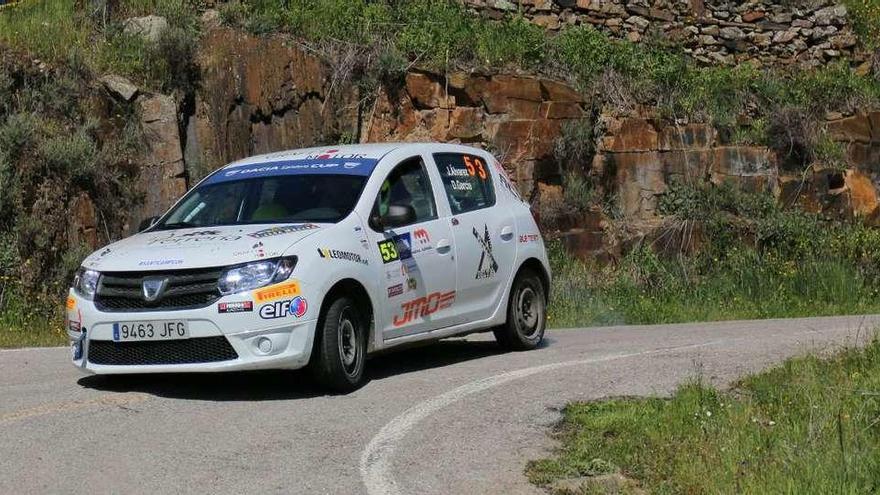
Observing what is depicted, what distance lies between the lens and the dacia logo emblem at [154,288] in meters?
9.14

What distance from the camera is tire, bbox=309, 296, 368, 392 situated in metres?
9.36

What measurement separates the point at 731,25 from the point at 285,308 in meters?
19.9

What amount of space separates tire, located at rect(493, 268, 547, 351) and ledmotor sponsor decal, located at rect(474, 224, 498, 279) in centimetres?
46

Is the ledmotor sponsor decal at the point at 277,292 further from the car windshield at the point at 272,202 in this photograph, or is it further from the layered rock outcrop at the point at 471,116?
the layered rock outcrop at the point at 471,116

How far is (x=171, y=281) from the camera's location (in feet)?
30.0

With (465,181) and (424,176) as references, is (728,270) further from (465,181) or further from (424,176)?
(424,176)

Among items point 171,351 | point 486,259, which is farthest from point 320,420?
point 486,259

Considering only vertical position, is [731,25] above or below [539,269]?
above

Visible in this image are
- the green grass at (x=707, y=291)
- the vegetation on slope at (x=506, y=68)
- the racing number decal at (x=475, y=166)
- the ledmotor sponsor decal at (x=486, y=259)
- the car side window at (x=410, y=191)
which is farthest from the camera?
the green grass at (x=707, y=291)

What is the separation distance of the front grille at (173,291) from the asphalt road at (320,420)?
0.62 metres

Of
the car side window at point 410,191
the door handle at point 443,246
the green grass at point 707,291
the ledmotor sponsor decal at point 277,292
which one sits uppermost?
the car side window at point 410,191

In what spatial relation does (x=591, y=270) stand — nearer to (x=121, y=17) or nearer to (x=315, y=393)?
(x=121, y=17)

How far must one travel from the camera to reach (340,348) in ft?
31.1

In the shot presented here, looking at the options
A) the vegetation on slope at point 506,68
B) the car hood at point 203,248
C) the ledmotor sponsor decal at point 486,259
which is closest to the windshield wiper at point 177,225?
the car hood at point 203,248
